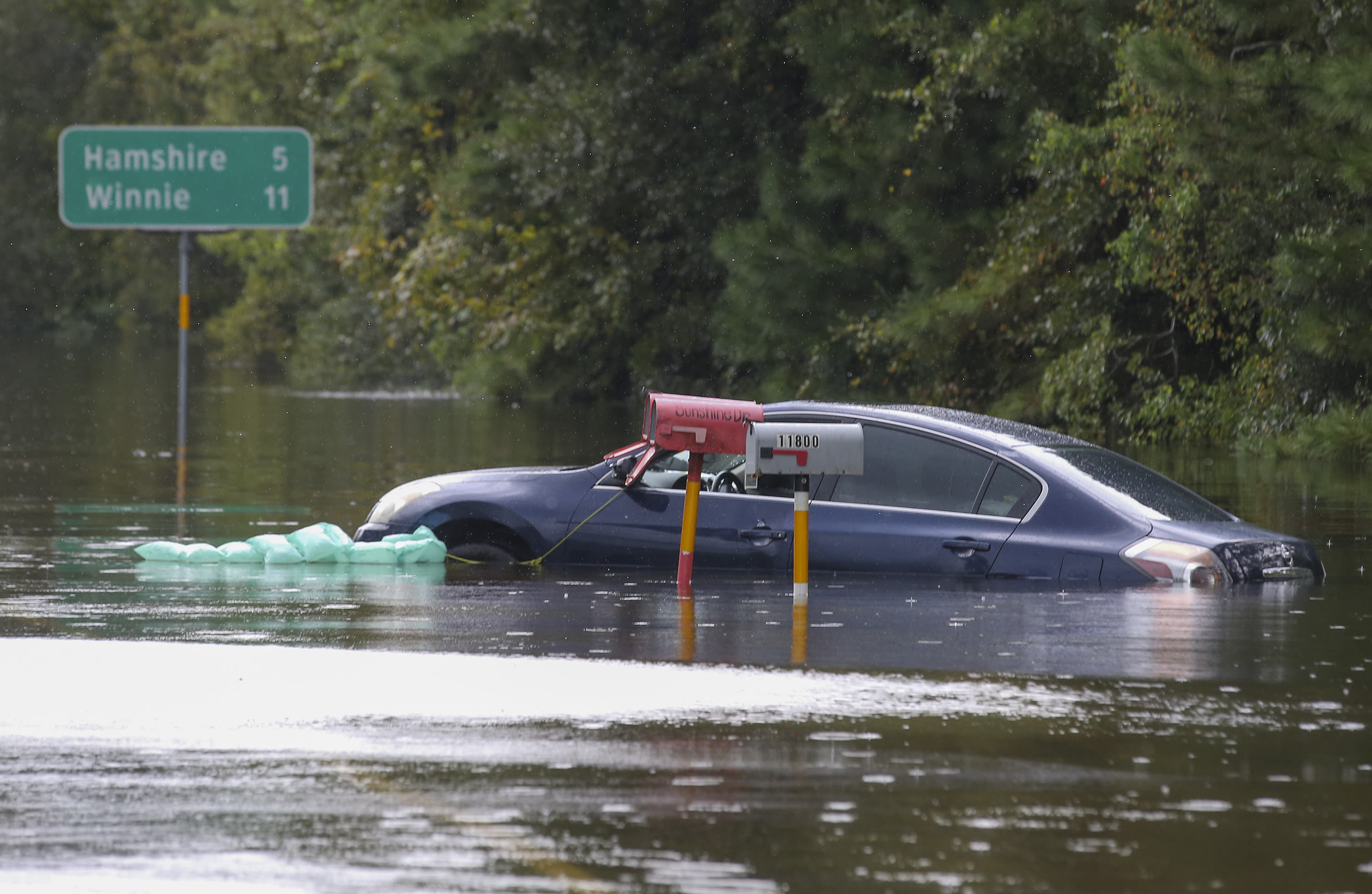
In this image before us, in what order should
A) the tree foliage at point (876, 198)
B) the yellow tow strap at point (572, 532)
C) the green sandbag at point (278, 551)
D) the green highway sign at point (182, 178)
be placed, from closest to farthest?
the yellow tow strap at point (572, 532) < the green sandbag at point (278, 551) < the tree foliage at point (876, 198) < the green highway sign at point (182, 178)

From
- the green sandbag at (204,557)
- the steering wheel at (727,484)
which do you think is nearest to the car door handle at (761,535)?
the steering wheel at (727,484)

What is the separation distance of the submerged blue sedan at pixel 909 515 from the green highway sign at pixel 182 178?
43.4 ft

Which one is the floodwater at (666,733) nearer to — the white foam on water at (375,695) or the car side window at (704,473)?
the white foam on water at (375,695)

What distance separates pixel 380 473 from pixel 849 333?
12.4 meters

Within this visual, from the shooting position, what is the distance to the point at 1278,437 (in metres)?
24.0

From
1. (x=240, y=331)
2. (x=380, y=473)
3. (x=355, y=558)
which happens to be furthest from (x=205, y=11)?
(x=355, y=558)

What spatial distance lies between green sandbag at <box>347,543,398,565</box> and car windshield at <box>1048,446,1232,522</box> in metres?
3.95

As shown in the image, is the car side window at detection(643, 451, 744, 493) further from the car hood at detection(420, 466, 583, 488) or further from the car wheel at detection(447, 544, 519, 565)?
the car wheel at detection(447, 544, 519, 565)

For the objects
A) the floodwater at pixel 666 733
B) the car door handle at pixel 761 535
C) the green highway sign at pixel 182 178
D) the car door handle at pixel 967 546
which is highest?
the green highway sign at pixel 182 178

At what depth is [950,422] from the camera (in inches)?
455

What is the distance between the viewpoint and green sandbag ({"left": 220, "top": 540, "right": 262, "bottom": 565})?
13180 millimetres

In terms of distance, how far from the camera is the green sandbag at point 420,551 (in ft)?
41.4

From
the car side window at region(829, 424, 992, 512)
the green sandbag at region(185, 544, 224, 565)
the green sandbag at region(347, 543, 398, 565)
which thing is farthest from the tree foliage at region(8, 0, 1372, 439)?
the green sandbag at region(185, 544, 224, 565)

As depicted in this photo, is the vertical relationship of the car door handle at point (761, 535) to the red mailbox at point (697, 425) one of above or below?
below
